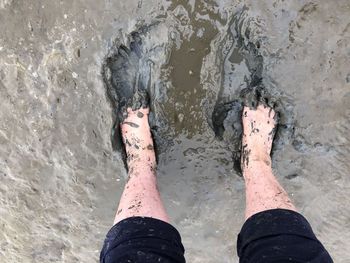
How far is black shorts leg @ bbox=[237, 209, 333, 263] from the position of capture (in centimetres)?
158

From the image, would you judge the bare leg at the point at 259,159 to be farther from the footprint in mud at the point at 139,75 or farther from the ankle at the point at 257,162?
the footprint in mud at the point at 139,75

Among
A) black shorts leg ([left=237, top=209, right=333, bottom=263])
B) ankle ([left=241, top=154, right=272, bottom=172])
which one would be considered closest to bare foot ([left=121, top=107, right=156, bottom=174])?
ankle ([left=241, top=154, right=272, bottom=172])

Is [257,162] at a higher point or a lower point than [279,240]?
higher

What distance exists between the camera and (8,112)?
2.28 metres

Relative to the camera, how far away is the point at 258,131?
228cm

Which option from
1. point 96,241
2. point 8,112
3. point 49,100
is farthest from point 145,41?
point 96,241

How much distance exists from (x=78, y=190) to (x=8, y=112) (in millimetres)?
539

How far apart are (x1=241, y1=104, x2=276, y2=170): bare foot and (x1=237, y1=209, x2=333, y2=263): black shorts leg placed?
0.48 m

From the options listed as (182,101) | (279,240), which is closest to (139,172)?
(182,101)

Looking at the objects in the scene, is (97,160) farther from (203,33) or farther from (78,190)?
(203,33)

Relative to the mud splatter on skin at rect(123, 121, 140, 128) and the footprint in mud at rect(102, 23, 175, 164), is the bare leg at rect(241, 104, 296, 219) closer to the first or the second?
the footprint in mud at rect(102, 23, 175, 164)

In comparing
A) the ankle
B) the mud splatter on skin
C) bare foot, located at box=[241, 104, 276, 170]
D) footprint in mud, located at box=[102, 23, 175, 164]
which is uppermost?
footprint in mud, located at box=[102, 23, 175, 164]

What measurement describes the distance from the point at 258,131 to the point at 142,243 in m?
0.91

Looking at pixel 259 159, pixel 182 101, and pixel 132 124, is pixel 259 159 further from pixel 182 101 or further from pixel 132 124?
pixel 132 124
